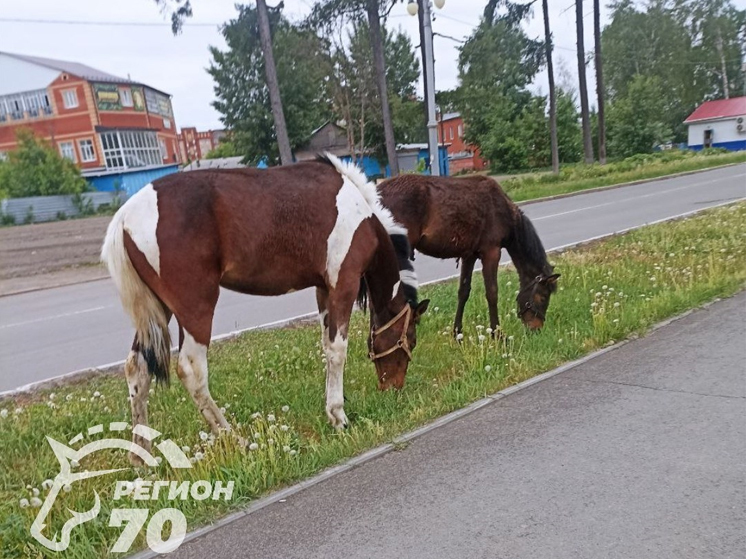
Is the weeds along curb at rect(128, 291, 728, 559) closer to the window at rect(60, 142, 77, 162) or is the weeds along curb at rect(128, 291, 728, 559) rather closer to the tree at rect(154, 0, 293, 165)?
the tree at rect(154, 0, 293, 165)

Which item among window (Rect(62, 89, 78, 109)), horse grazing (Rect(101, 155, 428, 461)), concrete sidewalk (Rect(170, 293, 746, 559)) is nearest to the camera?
concrete sidewalk (Rect(170, 293, 746, 559))

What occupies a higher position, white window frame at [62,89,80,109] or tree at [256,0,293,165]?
white window frame at [62,89,80,109]

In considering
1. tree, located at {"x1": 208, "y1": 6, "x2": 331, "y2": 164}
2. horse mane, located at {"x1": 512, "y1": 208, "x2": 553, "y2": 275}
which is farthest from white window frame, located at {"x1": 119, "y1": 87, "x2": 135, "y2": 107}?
horse mane, located at {"x1": 512, "y1": 208, "x2": 553, "y2": 275}

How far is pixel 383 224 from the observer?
441 centimetres

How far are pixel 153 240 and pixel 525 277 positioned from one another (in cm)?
396

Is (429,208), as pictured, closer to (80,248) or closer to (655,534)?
(655,534)

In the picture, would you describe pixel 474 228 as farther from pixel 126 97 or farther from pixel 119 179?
pixel 126 97

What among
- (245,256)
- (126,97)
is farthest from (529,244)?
(126,97)

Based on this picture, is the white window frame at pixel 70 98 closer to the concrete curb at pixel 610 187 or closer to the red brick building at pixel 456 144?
the red brick building at pixel 456 144

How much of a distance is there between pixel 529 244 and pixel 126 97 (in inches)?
2403

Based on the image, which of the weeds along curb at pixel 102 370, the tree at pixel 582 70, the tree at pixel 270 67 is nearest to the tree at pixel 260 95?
the tree at pixel 582 70

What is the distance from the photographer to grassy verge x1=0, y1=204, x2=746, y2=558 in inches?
135

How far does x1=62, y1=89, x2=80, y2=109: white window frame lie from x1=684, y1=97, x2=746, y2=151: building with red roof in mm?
56993

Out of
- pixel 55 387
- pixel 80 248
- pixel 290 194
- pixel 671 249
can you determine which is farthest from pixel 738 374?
pixel 80 248
